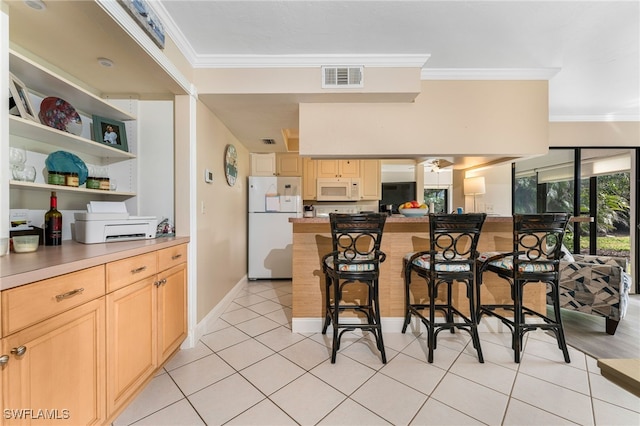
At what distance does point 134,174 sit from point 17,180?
73 cm

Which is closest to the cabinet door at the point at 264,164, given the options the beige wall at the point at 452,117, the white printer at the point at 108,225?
the beige wall at the point at 452,117

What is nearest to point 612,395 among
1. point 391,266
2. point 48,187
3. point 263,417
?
point 391,266

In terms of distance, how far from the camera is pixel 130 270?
1.36 meters

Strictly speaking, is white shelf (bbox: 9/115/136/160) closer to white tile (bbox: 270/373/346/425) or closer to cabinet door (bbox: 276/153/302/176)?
white tile (bbox: 270/373/346/425)

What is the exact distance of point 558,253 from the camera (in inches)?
73.3

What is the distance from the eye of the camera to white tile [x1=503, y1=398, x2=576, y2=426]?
132 cm

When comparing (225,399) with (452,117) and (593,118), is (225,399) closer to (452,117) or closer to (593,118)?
(452,117)

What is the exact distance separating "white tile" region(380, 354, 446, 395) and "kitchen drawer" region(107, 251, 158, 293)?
1.67 m

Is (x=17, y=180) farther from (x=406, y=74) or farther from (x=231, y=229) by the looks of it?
(x=406, y=74)

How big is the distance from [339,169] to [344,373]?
10.5ft

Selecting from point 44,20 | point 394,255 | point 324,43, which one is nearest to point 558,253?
point 394,255

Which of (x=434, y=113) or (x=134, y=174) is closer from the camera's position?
(x=134, y=174)

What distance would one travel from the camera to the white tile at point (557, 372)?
5.24ft

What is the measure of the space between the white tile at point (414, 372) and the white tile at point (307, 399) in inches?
17.1
